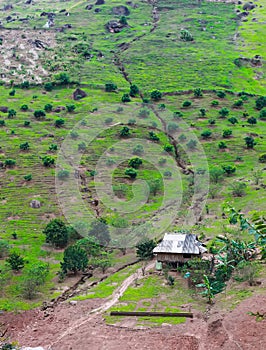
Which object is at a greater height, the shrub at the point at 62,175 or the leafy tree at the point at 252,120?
the leafy tree at the point at 252,120

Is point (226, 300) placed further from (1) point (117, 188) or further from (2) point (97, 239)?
(1) point (117, 188)

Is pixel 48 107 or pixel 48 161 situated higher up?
pixel 48 107

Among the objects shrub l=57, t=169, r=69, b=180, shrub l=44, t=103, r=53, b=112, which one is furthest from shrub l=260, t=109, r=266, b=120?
shrub l=57, t=169, r=69, b=180

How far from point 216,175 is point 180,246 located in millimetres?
34472

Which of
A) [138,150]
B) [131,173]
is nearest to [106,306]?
[131,173]

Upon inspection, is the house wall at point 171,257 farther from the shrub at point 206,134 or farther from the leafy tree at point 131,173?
the shrub at point 206,134

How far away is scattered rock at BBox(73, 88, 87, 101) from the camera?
13088 centimetres

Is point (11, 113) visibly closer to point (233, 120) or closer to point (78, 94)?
point (78, 94)

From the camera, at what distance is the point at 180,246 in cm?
5944

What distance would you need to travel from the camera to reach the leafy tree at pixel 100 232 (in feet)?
230

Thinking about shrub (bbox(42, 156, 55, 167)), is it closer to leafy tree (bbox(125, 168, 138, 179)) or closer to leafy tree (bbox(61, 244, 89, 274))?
leafy tree (bbox(125, 168, 138, 179))

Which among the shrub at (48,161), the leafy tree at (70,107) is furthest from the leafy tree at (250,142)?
the leafy tree at (70,107)

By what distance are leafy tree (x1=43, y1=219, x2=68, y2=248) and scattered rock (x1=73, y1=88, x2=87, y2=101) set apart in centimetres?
6568

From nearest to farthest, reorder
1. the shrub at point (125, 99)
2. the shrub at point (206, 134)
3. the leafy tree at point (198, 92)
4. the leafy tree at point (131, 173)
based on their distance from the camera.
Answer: the leafy tree at point (131, 173), the shrub at point (206, 134), the shrub at point (125, 99), the leafy tree at point (198, 92)
